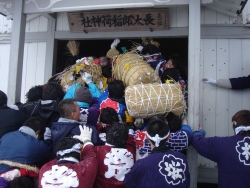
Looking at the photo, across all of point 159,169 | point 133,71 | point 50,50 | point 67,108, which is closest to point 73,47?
point 50,50

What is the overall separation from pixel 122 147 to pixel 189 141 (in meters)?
0.81

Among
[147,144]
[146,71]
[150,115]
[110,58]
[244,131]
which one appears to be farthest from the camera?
[110,58]

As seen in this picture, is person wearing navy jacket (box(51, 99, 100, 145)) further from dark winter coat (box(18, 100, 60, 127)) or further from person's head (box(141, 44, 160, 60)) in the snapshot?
person's head (box(141, 44, 160, 60))

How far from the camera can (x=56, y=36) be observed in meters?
5.32

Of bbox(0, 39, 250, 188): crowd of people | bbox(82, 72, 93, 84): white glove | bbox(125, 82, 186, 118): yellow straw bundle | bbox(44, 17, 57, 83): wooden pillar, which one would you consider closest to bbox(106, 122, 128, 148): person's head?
bbox(0, 39, 250, 188): crowd of people

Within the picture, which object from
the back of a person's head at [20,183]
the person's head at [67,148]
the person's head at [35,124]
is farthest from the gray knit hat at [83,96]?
the back of a person's head at [20,183]

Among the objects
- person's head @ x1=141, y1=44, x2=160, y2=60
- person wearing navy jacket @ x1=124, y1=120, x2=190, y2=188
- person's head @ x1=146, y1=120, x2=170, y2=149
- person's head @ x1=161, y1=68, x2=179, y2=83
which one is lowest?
person wearing navy jacket @ x1=124, y1=120, x2=190, y2=188

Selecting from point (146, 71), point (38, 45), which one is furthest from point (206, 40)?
point (38, 45)

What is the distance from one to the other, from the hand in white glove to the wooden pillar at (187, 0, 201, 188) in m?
1.25

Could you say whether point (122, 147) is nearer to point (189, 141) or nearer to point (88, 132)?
point (88, 132)

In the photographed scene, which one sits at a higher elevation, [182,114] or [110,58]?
[110,58]

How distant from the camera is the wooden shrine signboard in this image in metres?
4.73

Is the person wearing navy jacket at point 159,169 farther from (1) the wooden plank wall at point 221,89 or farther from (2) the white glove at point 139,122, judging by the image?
(1) the wooden plank wall at point 221,89

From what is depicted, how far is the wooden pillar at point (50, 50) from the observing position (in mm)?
5319
